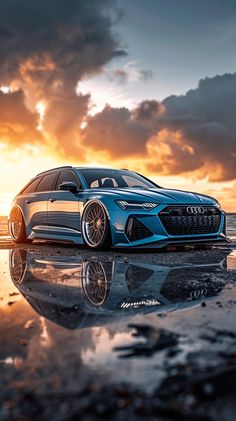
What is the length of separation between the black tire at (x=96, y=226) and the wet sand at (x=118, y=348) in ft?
9.07

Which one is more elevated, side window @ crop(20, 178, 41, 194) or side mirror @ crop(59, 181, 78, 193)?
side window @ crop(20, 178, 41, 194)

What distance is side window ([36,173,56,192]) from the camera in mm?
9391

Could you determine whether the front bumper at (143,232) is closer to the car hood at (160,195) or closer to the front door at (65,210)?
the car hood at (160,195)

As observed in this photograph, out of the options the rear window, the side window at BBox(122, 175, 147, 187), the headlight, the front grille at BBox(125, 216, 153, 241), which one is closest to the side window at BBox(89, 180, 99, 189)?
the side window at BBox(122, 175, 147, 187)

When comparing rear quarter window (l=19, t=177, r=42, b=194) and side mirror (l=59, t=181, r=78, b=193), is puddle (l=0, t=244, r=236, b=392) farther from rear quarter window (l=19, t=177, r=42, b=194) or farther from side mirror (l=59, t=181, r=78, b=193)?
rear quarter window (l=19, t=177, r=42, b=194)

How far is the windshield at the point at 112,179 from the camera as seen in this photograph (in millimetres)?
8547

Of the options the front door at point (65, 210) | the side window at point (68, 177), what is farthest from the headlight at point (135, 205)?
the side window at point (68, 177)

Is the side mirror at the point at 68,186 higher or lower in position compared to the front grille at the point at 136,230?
higher

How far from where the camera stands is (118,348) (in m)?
2.20

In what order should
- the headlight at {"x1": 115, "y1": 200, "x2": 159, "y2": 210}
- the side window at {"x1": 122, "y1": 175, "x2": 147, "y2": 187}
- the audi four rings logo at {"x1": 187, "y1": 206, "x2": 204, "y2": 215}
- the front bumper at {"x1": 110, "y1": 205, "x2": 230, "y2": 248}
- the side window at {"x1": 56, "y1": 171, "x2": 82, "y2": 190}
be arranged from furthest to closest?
1. the side window at {"x1": 122, "y1": 175, "x2": 147, "y2": 187}
2. the side window at {"x1": 56, "y1": 171, "x2": 82, "y2": 190}
3. the audi four rings logo at {"x1": 187, "y1": 206, "x2": 204, "y2": 215}
4. the headlight at {"x1": 115, "y1": 200, "x2": 159, "y2": 210}
5. the front bumper at {"x1": 110, "y1": 205, "x2": 230, "y2": 248}

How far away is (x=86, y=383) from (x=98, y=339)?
1.95 ft

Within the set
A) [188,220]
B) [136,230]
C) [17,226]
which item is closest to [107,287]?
[136,230]

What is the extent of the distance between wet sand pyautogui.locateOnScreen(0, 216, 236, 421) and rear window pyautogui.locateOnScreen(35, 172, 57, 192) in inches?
201

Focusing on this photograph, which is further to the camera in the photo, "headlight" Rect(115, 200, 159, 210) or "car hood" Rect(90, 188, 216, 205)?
"car hood" Rect(90, 188, 216, 205)
